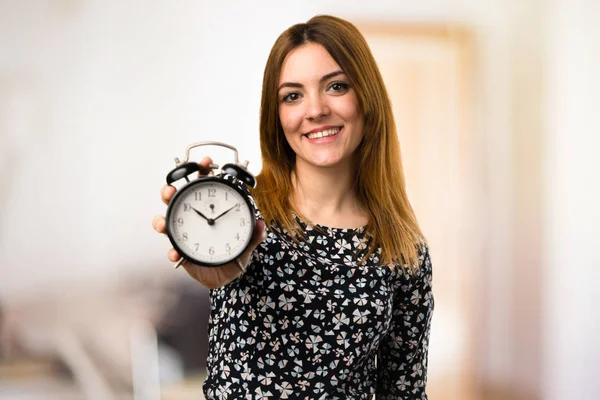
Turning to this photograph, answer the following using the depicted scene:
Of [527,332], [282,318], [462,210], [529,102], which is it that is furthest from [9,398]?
[529,102]

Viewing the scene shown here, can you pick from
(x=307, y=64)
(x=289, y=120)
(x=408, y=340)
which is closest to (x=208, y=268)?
(x=289, y=120)

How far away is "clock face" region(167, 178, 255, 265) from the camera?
4.01 ft

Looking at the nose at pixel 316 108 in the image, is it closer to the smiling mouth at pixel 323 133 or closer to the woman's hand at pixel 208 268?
the smiling mouth at pixel 323 133

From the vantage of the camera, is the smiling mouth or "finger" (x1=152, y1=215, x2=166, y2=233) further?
the smiling mouth

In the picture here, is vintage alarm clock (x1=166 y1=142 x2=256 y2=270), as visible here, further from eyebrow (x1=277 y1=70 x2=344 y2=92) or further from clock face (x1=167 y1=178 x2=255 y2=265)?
eyebrow (x1=277 y1=70 x2=344 y2=92)

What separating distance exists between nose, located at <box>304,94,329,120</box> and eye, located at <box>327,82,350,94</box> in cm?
4

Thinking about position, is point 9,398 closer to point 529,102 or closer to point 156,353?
point 156,353

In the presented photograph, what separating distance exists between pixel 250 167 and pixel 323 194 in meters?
0.89

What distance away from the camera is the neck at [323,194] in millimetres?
1653

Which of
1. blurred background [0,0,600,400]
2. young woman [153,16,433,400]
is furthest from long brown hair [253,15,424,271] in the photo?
blurred background [0,0,600,400]

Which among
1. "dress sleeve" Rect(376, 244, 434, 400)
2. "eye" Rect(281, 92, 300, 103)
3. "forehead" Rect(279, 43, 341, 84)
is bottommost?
"dress sleeve" Rect(376, 244, 434, 400)

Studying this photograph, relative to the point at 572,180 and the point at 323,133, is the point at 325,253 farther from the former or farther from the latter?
the point at 572,180

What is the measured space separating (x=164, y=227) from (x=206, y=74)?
4.55 ft

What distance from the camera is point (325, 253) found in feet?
5.21
